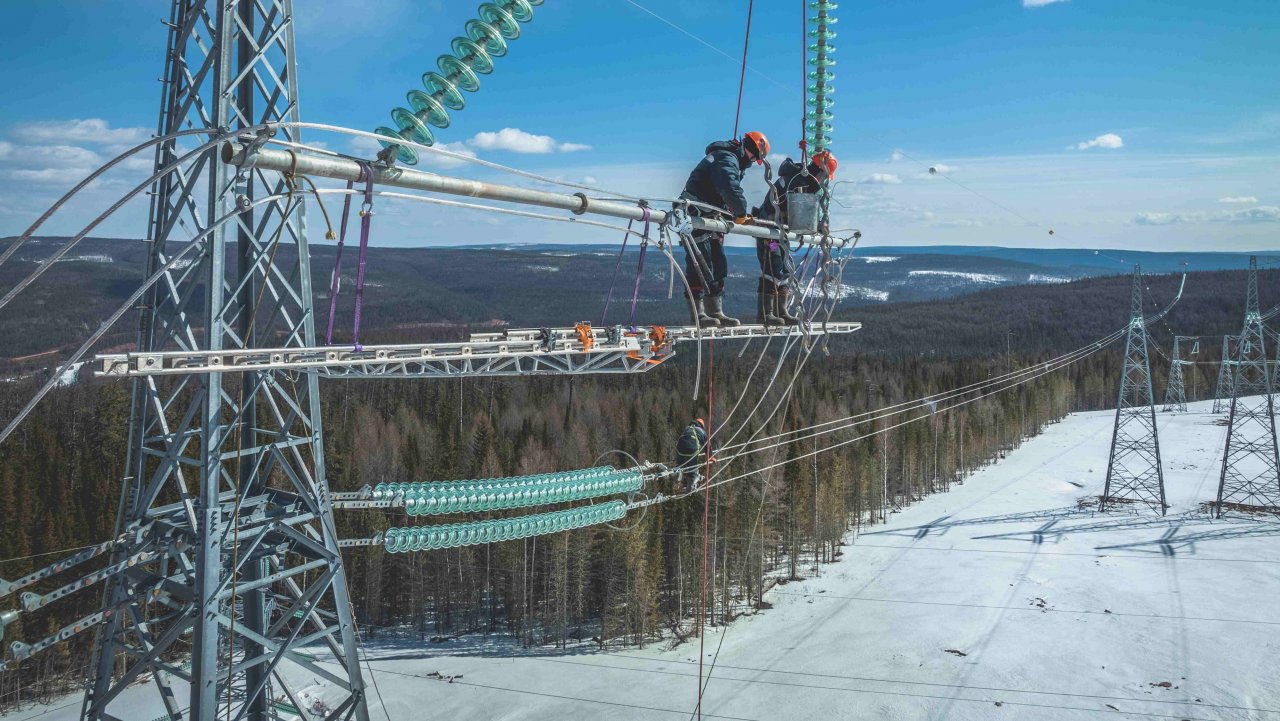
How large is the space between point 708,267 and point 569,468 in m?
42.9

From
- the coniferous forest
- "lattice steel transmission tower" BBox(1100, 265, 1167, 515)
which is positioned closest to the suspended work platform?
the coniferous forest

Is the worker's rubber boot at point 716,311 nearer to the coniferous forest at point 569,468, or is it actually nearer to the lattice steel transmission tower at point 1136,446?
the coniferous forest at point 569,468

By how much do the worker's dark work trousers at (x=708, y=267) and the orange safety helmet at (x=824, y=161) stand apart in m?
2.13

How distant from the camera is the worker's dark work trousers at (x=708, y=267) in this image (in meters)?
12.1

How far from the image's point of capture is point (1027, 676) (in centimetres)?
2861

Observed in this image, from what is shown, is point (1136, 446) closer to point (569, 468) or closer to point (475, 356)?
point (569, 468)

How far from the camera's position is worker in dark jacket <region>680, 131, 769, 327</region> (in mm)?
11508

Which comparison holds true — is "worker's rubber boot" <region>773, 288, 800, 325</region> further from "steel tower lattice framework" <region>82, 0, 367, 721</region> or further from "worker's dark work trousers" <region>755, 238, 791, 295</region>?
"steel tower lattice framework" <region>82, 0, 367, 721</region>

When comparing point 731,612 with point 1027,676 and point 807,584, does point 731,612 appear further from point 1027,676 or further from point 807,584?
point 1027,676

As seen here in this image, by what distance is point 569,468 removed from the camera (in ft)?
177

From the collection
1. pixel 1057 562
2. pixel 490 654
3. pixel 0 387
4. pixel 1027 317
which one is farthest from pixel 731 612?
pixel 1027 317

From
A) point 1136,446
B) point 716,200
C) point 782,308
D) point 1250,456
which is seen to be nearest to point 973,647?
point 1136,446

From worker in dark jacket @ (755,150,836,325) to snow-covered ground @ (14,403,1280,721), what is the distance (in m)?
19.5

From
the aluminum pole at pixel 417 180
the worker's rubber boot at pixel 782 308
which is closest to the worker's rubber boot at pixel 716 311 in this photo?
the worker's rubber boot at pixel 782 308
